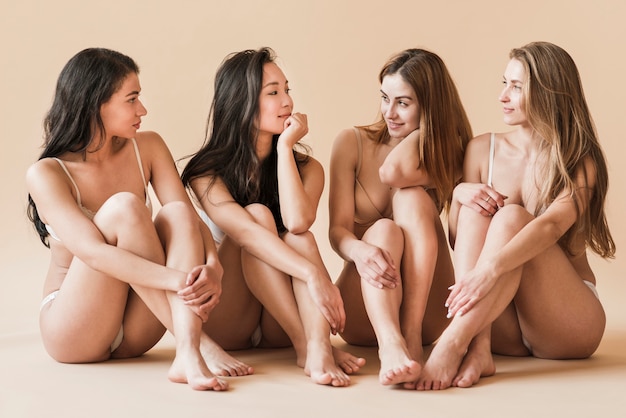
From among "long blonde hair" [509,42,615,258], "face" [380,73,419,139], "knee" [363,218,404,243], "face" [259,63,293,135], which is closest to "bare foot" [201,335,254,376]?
"knee" [363,218,404,243]

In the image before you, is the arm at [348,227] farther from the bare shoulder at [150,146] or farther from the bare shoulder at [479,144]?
the bare shoulder at [150,146]

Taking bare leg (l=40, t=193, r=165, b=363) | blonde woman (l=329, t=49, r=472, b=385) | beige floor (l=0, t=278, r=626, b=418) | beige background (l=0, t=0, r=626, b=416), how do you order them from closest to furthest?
1. beige floor (l=0, t=278, r=626, b=418)
2. bare leg (l=40, t=193, r=165, b=363)
3. blonde woman (l=329, t=49, r=472, b=385)
4. beige background (l=0, t=0, r=626, b=416)

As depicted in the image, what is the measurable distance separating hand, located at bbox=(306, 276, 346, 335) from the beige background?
1986mm

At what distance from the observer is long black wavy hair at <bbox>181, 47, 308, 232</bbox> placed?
12.3ft

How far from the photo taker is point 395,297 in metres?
3.39

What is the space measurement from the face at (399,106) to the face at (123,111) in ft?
2.89

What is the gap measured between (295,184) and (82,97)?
778mm

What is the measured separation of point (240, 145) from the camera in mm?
3791

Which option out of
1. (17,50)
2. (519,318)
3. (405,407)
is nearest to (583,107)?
(519,318)

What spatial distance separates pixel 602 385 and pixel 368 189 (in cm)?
113

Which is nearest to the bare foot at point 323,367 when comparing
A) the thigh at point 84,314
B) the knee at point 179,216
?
the knee at point 179,216

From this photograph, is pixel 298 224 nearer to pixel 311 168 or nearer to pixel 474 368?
pixel 311 168

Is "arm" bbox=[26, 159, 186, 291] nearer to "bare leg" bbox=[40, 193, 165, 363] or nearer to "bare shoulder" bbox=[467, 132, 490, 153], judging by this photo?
"bare leg" bbox=[40, 193, 165, 363]

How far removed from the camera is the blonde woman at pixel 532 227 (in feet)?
10.9
